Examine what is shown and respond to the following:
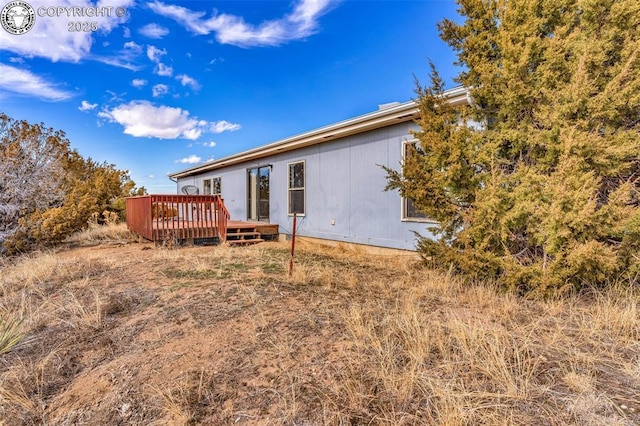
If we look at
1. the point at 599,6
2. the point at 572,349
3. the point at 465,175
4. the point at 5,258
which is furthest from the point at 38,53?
the point at 572,349

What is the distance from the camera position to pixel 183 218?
8414 mm

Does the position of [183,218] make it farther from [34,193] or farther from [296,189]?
[34,193]

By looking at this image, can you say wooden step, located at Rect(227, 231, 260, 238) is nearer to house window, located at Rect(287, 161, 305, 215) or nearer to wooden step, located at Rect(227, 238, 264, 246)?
wooden step, located at Rect(227, 238, 264, 246)

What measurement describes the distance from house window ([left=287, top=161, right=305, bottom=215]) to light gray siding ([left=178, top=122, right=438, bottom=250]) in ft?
0.64

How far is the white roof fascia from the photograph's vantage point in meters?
5.12

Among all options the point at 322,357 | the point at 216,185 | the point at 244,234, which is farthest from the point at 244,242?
the point at 322,357

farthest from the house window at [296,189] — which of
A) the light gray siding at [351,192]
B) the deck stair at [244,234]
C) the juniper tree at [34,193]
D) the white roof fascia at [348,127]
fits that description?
the juniper tree at [34,193]

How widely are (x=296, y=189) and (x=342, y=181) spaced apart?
197cm

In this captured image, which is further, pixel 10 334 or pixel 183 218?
pixel 183 218

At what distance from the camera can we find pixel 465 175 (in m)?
3.81

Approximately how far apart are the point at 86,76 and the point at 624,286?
13544 mm

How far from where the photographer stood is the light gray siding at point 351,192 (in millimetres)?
6398

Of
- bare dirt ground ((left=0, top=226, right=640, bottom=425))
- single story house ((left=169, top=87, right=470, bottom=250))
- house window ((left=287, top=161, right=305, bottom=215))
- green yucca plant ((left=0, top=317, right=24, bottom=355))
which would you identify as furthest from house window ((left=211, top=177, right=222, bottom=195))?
green yucca plant ((left=0, top=317, right=24, bottom=355))

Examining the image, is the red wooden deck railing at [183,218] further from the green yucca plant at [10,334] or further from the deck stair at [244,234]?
the green yucca plant at [10,334]
